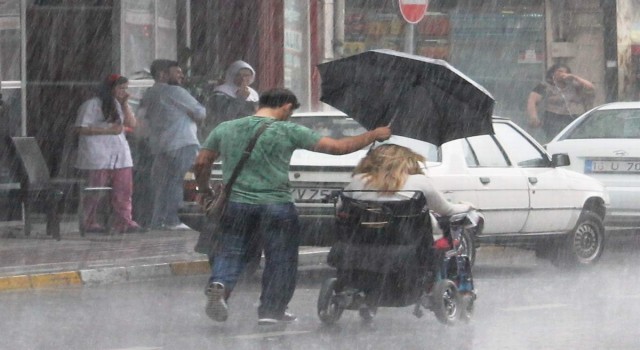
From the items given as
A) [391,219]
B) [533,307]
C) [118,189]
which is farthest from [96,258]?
[391,219]

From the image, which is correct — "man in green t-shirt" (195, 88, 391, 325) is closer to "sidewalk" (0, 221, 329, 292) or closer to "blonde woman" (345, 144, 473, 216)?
"blonde woman" (345, 144, 473, 216)

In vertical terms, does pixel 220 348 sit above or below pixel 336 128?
below

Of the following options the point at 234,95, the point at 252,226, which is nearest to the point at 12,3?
the point at 234,95

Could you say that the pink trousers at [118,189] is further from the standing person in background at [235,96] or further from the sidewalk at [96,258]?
the standing person in background at [235,96]

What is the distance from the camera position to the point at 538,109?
2294cm

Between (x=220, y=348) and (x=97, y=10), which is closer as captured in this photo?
(x=220, y=348)

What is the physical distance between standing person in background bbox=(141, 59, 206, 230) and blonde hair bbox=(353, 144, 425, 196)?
7294 millimetres

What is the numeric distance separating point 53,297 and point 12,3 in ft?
22.4

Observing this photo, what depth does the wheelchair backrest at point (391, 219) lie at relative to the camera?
10.9m

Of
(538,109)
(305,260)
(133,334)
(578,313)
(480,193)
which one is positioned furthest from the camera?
(538,109)

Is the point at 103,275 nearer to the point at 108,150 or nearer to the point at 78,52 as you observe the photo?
the point at 108,150

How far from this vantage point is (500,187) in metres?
14.7

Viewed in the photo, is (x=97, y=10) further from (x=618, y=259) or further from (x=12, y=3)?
(x=618, y=259)

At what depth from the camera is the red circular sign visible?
62.6 feet
